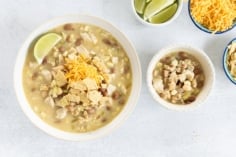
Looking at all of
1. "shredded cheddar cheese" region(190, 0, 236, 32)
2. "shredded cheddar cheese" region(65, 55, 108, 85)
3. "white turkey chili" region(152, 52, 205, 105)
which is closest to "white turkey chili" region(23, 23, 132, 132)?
"shredded cheddar cheese" region(65, 55, 108, 85)

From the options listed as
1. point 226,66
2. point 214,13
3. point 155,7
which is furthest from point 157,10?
point 226,66

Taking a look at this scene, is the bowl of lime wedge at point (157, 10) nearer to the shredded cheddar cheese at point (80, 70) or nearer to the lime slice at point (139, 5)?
the lime slice at point (139, 5)

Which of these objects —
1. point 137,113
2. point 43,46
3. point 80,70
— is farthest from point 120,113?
point 43,46

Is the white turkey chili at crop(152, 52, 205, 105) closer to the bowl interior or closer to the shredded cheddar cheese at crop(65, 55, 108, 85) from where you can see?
the bowl interior

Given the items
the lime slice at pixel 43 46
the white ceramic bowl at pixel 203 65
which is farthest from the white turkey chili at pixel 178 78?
the lime slice at pixel 43 46

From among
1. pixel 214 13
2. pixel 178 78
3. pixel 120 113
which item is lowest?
pixel 120 113

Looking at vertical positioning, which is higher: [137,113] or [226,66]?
Answer: [226,66]

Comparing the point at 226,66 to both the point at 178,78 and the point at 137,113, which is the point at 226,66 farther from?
the point at 137,113

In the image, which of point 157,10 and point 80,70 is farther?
point 157,10
